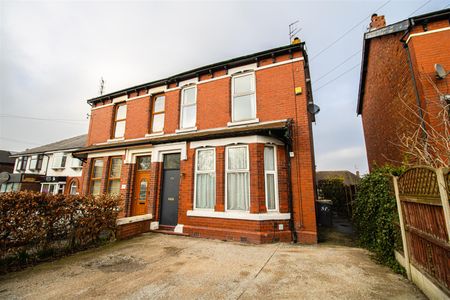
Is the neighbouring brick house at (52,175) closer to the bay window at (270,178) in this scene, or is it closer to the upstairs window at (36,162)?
the upstairs window at (36,162)

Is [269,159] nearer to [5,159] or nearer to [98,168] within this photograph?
[98,168]

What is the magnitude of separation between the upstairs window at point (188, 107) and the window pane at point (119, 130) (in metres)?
4.01

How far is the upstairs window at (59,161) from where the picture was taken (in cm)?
2084

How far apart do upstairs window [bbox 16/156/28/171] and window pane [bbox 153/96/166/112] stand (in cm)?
2665

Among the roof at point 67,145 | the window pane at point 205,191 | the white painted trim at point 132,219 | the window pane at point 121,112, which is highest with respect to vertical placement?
the roof at point 67,145

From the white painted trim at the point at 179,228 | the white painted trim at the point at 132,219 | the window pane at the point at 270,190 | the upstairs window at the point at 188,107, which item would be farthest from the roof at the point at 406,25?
the white painted trim at the point at 132,219

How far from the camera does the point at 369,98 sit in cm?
1199

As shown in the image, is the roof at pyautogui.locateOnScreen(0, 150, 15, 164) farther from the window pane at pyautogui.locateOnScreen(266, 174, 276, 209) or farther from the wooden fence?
the wooden fence

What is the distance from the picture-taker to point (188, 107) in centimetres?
902

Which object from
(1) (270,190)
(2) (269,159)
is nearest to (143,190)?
(1) (270,190)

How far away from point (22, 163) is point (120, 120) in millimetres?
24944

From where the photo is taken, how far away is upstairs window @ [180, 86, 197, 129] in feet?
29.0

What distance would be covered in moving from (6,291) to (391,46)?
1394 cm

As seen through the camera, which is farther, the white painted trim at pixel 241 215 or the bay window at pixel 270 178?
the bay window at pixel 270 178
